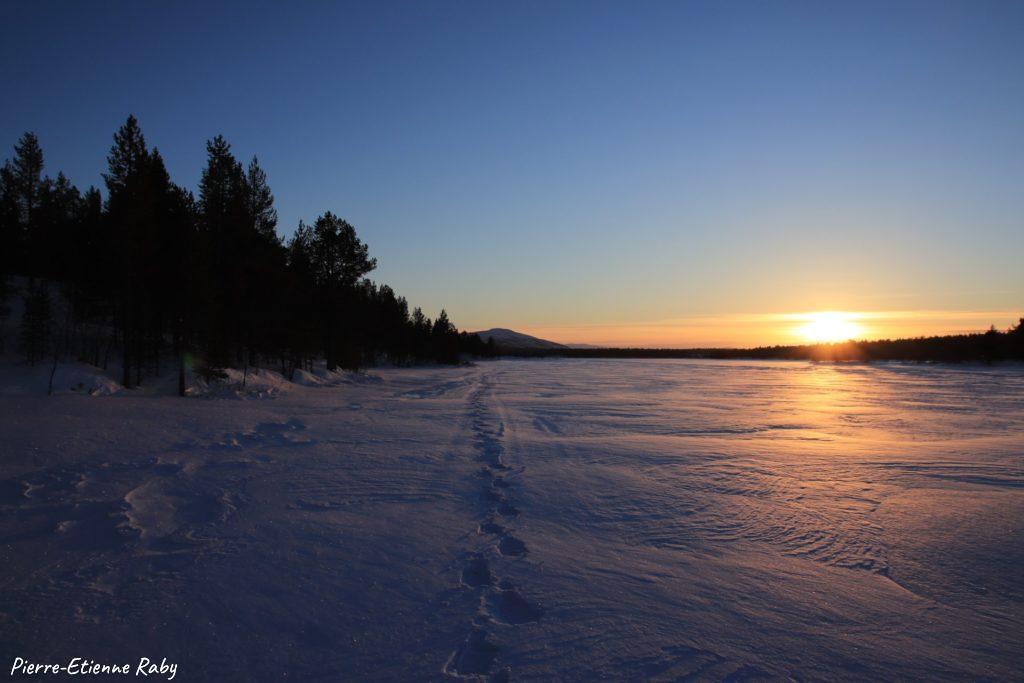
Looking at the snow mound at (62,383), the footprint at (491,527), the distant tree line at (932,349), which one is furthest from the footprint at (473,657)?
the distant tree line at (932,349)

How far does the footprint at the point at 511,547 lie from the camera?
4985 millimetres

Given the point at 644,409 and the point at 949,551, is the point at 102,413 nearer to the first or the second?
the point at 644,409

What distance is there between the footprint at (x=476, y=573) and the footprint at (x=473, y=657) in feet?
2.55

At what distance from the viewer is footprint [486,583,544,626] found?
A: 3713 millimetres

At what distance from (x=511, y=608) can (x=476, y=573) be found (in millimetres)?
712

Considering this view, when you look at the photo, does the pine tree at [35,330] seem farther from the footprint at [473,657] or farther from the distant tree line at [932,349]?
the distant tree line at [932,349]

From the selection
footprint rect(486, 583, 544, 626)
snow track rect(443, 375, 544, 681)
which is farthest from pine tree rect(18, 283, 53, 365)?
footprint rect(486, 583, 544, 626)

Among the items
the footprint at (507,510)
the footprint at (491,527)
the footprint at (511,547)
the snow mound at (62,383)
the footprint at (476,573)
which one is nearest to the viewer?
the footprint at (476,573)

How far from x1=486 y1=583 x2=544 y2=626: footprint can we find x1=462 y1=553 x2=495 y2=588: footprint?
0.70 ft

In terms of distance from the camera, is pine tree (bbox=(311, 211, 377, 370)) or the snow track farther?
pine tree (bbox=(311, 211, 377, 370))

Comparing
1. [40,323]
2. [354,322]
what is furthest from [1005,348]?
[40,323]

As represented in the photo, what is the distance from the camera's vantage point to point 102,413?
12.7 metres

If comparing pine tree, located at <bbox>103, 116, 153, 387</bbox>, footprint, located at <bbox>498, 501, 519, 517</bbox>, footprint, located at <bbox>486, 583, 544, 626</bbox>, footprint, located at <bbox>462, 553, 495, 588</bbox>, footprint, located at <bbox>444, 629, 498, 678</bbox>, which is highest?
pine tree, located at <bbox>103, 116, 153, 387</bbox>

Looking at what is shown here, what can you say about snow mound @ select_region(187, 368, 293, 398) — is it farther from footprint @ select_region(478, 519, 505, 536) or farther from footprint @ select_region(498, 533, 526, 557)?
footprint @ select_region(498, 533, 526, 557)
